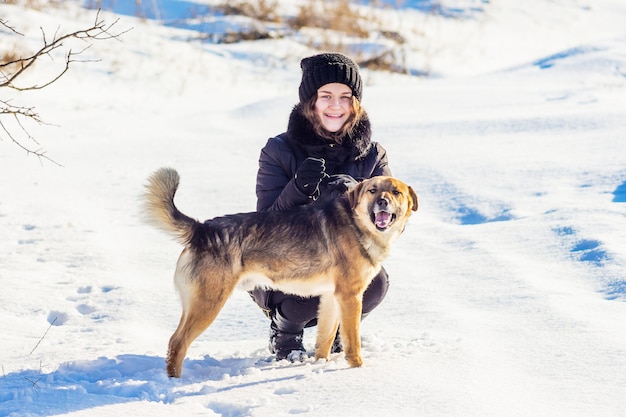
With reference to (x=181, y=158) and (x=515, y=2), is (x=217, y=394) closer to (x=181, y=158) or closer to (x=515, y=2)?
(x=181, y=158)

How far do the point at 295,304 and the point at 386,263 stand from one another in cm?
174

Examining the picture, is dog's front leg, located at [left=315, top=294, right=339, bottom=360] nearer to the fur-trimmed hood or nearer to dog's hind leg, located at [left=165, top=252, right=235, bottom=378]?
dog's hind leg, located at [left=165, top=252, right=235, bottom=378]

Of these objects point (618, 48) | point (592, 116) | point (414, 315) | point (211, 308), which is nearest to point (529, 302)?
point (414, 315)

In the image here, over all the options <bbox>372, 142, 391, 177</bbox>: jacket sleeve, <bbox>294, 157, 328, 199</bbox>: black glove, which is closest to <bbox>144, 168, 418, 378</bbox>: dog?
<bbox>294, 157, 328, 199</bbox>: black glove

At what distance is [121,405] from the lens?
3.11m

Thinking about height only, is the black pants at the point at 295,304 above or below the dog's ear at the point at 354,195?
below

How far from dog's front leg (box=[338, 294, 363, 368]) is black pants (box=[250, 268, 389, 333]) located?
39cm

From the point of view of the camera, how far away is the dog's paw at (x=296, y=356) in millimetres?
4102

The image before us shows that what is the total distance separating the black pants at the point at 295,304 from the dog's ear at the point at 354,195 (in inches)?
21.9

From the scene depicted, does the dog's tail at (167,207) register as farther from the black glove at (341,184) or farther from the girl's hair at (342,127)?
the girl's hair at (342,127)

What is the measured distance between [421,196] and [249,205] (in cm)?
167

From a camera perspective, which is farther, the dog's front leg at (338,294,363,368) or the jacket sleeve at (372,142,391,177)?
the jacket sleeve at (372,142,391,177)

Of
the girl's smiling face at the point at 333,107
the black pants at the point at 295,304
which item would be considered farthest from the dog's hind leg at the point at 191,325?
the girl's smiling face at the point at 333,107

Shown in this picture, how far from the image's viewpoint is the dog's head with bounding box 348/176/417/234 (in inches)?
147
